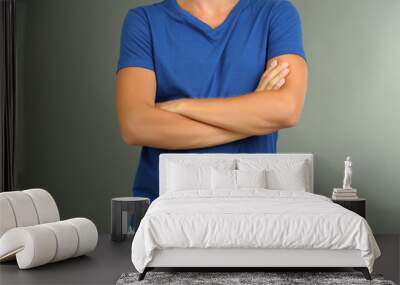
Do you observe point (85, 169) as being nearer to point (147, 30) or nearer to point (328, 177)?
point (147, 30)

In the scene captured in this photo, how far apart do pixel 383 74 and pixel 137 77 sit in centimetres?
245

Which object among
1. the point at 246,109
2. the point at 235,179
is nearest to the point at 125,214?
the point at 235,179

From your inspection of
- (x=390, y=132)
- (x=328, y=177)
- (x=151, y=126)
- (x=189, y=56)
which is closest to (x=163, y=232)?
(x=151, y=126)

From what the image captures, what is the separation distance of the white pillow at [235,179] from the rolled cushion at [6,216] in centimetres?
174

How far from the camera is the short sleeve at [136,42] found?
6.20 meters

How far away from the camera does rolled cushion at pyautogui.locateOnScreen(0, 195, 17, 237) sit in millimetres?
5215

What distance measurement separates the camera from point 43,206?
5.61m

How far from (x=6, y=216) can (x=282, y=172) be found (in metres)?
2.40

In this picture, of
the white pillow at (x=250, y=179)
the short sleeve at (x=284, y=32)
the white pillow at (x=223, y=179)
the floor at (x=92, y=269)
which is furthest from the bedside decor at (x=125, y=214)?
the short sleeve at (x=284, y=32)

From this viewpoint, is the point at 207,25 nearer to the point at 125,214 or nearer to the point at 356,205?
the point at 125,214

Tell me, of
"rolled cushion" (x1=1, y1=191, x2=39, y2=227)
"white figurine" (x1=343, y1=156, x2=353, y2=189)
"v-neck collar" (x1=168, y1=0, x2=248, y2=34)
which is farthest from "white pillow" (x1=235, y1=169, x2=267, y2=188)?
"rolled cushion" (x1=1, y1=191, x2=39, y2=227)

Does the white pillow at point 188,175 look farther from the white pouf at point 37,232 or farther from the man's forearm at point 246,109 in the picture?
the white pouf at point 37,232

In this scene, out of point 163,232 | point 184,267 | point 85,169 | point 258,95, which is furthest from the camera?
point 85,169

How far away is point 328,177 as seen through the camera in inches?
271
